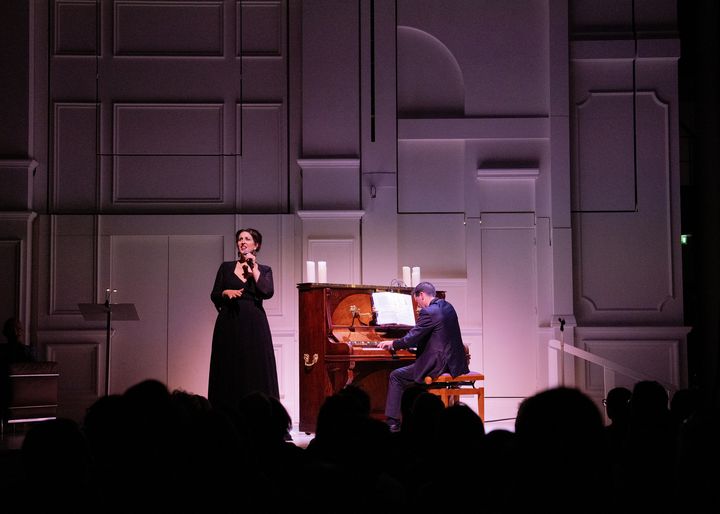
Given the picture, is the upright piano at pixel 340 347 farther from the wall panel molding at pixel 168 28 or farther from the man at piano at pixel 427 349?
the wall panel molding at pixel 168 28

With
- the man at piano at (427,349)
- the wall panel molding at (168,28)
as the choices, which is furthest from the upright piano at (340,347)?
the wall panel molding at (168,28)

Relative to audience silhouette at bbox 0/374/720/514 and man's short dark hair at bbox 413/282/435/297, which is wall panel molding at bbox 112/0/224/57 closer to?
man's short dark hair at bbox 413/282/435/297

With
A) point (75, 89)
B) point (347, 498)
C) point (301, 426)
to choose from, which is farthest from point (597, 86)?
point (347, 498)

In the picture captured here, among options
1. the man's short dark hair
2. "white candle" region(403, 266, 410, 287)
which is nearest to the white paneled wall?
"white candle" region(403, 266, 410, 287)

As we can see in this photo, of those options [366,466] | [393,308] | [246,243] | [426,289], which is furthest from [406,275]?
[366,466]

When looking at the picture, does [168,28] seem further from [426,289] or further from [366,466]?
[366,466]

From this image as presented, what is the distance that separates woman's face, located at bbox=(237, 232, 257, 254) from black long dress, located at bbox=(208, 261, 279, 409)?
0.61ft

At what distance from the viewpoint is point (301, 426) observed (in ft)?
21.5

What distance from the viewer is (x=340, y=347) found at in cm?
634

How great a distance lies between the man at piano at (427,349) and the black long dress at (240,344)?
2.96ft

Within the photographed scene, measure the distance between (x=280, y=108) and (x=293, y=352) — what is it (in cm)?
239

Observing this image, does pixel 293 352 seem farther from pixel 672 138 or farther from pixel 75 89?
pixel 672 138

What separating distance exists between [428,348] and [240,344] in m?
1.39

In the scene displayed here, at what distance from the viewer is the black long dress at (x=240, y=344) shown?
618 centimetres
